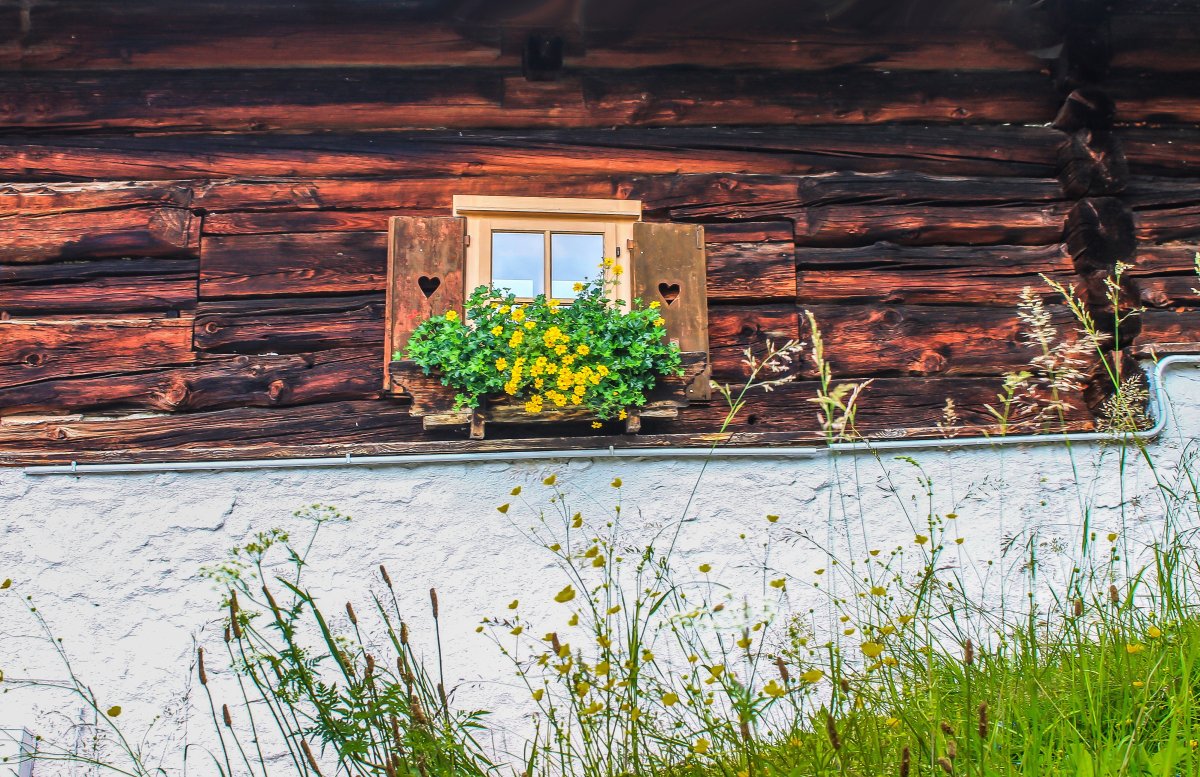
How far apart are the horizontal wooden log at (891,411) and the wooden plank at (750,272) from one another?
44cm

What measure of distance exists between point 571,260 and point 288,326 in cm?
129

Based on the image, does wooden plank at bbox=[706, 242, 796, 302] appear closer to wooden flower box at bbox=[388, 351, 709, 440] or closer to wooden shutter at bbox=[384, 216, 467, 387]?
wooden flower box at bbox=[388, 351, 709, 440]

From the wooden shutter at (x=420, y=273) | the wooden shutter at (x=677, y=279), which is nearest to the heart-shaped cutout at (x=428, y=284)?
the wooden shutter at (x=420, y=273)

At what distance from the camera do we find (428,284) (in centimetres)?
431

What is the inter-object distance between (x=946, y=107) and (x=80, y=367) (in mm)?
4220

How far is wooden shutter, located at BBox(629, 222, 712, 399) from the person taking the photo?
4320 mm

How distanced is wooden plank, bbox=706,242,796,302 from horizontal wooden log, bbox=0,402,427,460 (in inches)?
59.3

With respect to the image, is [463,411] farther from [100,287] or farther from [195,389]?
[100,287]

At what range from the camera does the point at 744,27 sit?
4.81m

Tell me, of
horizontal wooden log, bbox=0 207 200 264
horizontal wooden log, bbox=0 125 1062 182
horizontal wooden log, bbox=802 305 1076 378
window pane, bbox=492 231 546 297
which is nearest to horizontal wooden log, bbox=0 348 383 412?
horizontal wooden log, bbox=0 207 200 264

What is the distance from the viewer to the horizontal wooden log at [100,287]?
174 inches

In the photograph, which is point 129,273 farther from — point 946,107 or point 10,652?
point 946,107

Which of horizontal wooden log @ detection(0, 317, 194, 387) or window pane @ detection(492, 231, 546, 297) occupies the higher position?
window pane @ detection(492, 231, 546, 297)

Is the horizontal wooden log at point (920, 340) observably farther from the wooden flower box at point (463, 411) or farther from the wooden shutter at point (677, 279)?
the wooden flower box at point (463, 411)
